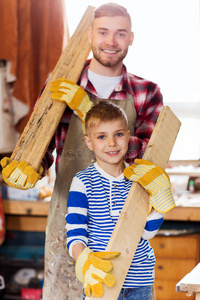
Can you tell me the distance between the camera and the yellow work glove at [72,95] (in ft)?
4.21

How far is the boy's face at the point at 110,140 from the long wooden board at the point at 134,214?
→ 78 millimetres

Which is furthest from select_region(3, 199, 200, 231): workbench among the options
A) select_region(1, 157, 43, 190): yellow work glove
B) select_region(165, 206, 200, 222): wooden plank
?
select_region(1, 157, 43, 190): yellow work glove

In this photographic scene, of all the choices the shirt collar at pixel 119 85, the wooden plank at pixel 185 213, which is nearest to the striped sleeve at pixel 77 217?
the shirt collar at pixel 119 85

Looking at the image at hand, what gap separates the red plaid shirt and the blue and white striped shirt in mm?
183

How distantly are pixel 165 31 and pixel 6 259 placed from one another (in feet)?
5.44

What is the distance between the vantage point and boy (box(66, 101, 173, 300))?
1.15m

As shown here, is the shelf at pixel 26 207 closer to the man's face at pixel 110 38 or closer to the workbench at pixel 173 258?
the workbench at pixel 173 258

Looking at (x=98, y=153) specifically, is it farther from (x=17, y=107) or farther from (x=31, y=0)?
(x=31, y=0)

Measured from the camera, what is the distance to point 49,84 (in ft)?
4.37

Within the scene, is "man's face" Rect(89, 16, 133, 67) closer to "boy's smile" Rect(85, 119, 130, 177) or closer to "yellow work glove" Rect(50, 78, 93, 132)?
"yellow work glove" Rect(50, 78, 93, 132)

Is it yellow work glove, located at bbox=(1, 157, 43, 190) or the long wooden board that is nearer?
the long wooden board

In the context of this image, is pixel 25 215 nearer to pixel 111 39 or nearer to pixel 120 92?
pixel 120 92

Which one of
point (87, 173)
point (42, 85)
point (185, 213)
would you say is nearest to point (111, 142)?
point (87, 173)

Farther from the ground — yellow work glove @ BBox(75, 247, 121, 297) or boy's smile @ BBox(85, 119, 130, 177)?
boy's smile @ BBox(85, 119, 130, 177)
